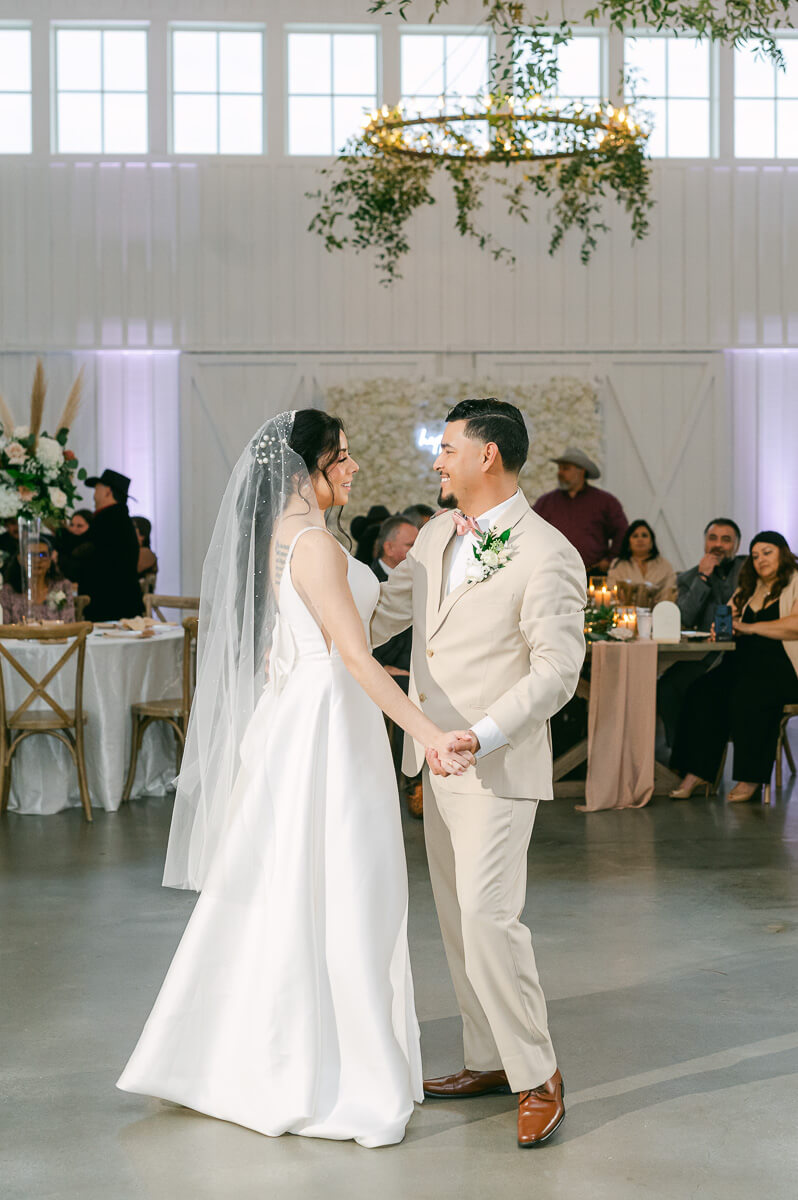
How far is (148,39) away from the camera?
11.8 meters

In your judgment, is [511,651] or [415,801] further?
[415,801]

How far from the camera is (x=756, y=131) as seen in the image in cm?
1223

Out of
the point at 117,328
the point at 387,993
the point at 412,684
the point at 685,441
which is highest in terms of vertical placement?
the point at 117,328

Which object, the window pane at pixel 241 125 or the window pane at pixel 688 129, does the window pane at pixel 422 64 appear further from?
the window pane at pixel 688 129

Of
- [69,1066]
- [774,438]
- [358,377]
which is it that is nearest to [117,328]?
[358,377]

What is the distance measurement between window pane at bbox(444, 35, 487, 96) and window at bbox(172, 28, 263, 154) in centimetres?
158

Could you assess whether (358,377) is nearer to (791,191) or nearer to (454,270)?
(454,270)

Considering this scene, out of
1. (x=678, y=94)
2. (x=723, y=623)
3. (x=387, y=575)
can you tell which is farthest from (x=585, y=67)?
(x=387, y=575)

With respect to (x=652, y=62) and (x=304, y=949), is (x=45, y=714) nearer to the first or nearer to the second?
(x=304, y=949)

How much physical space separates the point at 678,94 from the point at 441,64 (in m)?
2.16

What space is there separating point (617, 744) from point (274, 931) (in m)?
3.95

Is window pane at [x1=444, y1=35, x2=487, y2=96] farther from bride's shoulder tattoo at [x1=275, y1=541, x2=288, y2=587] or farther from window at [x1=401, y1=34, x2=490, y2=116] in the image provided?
bride's shoulder tattoo at [x1=275, y1=541, x2=288, y2=587]

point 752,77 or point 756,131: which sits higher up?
point 752,77

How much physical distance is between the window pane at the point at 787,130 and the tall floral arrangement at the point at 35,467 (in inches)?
307
